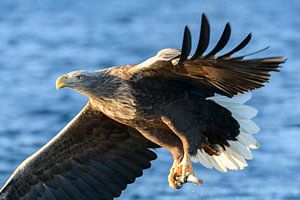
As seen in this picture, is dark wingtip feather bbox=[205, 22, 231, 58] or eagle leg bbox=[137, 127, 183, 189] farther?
eagle leg bbox=[137, 127, 183, 189]

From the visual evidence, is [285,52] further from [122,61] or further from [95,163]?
[95,163]

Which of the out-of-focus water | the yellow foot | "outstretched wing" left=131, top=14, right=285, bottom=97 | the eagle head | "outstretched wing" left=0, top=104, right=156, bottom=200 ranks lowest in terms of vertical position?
the yellow foot

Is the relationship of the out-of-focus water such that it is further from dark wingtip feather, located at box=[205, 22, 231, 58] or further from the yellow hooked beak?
dark wingtip feather, located at box=[205, 22, 231, 58]

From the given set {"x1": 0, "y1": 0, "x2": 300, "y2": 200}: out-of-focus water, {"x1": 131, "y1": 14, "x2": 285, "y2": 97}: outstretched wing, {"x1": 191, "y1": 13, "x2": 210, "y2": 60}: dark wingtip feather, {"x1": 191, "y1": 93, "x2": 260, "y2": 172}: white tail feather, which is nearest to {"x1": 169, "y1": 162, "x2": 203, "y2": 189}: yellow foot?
{"x1": 191, "y1": 93, "x2": 260, "y2": 172}: white tail feather

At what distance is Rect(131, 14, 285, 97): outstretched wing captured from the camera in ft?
26.0

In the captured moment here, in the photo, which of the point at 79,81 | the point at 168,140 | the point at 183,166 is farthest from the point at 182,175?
the point at 79,81

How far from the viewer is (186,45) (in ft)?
25.2

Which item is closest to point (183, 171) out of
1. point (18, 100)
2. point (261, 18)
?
point (18, 100)

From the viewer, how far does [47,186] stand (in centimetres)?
939

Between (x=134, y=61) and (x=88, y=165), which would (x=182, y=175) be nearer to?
(x=88, y=165)

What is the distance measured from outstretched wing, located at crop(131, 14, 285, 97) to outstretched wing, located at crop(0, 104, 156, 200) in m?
1.01

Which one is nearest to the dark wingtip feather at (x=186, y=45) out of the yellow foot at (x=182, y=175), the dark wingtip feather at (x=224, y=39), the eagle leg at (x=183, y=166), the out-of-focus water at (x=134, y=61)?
the dark wingtip feather at (x=224, y=39)

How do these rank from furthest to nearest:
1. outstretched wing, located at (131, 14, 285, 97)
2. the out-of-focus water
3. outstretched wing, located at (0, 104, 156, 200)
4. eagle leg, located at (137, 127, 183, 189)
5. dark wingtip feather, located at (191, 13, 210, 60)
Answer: the out-of-focus water
outstretched wing, located at (0, 104, 156, 200)
eagle leg, located at (137, 127, 183, 189)
outstretched wing, located at (131, 14, 285, 97)
dark wingtip feather, located at (191, 13, 210, 60)

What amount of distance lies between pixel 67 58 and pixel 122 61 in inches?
37.5
